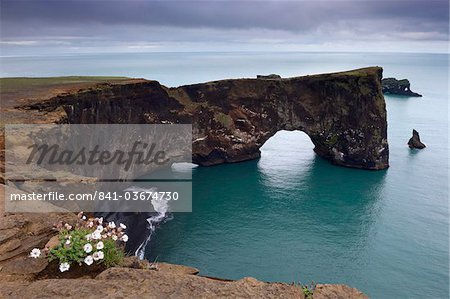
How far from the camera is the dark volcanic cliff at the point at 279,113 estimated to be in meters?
70.9

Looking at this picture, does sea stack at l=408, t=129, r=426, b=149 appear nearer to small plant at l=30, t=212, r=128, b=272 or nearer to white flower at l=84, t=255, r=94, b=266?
small plant at l=30, t=212, r=128, b=272

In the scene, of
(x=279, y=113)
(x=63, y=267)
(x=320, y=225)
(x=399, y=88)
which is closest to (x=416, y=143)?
(x=279, y=113)

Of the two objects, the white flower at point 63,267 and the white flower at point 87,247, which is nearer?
the white flower at point 63,267

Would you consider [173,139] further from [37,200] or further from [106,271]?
[106,271]

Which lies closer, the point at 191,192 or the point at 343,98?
the point at 191,192

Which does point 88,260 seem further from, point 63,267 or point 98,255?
point 63,267

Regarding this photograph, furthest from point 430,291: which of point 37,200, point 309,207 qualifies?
point 37,200

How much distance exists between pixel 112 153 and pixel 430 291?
1720 inches

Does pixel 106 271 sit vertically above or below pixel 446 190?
above

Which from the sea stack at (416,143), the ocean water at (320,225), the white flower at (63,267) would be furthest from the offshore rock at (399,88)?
the white flower at (63,267)

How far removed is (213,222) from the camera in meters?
48.5

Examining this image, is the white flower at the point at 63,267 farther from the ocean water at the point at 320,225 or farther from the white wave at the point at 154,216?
the white wave at the point at 154,216

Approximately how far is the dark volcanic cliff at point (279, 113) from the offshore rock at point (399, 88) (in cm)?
11982

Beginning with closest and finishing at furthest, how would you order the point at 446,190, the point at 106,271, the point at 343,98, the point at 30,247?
the point at 106,271 → the point at 30,247 → the point at 446,190 → the point at 343,98
